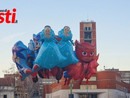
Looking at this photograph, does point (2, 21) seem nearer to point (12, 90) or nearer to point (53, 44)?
point (53, 44)

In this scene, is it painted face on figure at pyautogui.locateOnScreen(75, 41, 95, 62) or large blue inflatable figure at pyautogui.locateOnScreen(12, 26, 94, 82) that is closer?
large blue inflatable figure at pyautogui.locateOnScreen(12, 26, 94, 82)

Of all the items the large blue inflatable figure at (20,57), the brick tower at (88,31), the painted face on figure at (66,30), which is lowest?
the large blue inflatable figure at (20,57)

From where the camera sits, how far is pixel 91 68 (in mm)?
43562

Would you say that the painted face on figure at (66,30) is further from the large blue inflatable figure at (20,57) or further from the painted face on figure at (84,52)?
the large blue inflatable figure at (20,57)

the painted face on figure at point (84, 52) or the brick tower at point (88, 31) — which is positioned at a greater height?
the brick tower at point (88, 31)

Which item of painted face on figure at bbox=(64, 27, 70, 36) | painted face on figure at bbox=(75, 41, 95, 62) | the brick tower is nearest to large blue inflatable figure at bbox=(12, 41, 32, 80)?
painted face on figure at bbox=(64, 27, 70, 36)

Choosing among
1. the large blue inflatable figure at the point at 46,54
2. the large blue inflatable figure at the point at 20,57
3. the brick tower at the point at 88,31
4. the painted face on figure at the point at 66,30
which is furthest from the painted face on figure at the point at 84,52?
the brick tower at the point at 88,31

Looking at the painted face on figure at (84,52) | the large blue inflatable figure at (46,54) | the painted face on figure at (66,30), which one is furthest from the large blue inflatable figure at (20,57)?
the painted face on figure at (84,52)

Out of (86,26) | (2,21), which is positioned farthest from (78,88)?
(2,21)

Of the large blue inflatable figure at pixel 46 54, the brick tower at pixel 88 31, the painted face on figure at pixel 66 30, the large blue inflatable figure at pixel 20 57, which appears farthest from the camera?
the brick tower at pixel 88 31

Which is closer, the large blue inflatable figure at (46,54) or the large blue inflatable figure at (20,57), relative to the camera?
the large blue inflatable figure at (46,54)

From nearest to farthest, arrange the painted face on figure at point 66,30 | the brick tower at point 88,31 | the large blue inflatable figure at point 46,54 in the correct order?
1. the large blue inflatable figure at point 46,54
2. the painted face on figure at point 66,30
3. the brick tower at point 88,31

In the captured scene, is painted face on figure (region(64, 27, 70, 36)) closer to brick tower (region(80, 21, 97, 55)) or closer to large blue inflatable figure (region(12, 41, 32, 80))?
large blue inflatable figure (region(12, 41, 32, 80))

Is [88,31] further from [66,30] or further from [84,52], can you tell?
[66,30]
